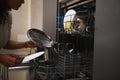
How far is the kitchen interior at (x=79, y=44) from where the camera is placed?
23.8 inches

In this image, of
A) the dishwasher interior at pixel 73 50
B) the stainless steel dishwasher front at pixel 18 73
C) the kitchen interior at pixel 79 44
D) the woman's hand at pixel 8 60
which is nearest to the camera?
the kitchen interior at pixel 79 44

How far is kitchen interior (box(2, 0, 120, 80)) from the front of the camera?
0.61 meters

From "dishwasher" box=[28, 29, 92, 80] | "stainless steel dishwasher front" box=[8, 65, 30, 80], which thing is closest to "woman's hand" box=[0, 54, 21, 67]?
"dishwasher" box=[28, 29, 92, 80]

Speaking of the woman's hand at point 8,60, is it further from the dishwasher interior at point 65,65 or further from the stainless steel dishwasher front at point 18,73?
the stainless steel dishwasher front at point 18,73

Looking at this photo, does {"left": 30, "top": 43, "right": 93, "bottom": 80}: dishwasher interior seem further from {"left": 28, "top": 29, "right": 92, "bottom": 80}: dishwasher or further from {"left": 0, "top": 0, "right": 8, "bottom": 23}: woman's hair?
{"left": 0, "top": 0, "right": 8, "bottom": 23}: woman's hair

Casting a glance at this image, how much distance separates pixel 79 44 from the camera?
1104mm

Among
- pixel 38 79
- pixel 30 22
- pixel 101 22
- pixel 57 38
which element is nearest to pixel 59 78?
pixel 38 79

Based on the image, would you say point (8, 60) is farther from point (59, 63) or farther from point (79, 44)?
point (79, 44)

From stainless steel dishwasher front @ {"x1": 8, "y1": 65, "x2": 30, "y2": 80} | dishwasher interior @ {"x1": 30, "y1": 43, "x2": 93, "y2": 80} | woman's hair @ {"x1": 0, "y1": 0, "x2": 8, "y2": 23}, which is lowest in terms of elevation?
stainless steel dishwasher front @ {"x1": 8, "y1": 65, "x2": 30, "y2": 80}

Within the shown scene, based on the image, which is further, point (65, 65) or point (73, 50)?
point (73, 50)

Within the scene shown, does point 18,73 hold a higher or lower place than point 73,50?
lower

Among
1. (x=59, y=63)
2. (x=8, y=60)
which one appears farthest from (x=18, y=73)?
(x=8, y=60)

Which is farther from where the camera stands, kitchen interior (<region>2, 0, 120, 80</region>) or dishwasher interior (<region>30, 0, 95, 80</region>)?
dishwasher interior (<region>30, 0, 95, 80</region>)

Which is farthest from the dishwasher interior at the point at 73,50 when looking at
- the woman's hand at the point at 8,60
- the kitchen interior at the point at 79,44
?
the woman's hand at the point at 8,60
